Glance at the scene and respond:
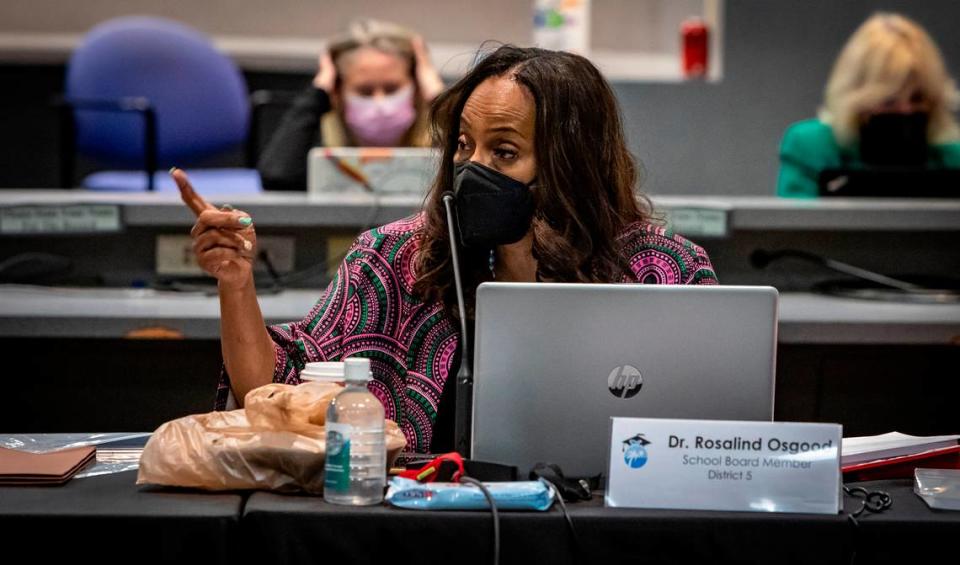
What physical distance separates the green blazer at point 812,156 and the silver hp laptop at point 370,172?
1.59 meters

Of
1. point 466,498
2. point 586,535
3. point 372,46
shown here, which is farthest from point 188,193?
point 372,46

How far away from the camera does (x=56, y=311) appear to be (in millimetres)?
2336

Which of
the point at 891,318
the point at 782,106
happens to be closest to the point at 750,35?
the point at 782,106

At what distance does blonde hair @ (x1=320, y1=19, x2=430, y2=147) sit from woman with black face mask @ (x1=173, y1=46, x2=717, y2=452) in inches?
81.3

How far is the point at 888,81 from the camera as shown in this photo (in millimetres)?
4047

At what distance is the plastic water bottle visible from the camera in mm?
1178

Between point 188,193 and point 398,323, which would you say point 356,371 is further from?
point 398,323

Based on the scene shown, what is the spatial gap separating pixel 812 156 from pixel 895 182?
3.46 ft

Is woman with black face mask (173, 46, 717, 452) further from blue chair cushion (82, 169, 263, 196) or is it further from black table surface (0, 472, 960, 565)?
blue chair cushion (82, 169, 263, 196)

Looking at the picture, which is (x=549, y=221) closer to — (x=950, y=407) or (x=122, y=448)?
(x=122, y=448)

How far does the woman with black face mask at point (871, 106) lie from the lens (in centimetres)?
390

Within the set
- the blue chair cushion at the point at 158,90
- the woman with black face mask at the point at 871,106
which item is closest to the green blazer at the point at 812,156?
the woman with black face mask at the point at 871,106

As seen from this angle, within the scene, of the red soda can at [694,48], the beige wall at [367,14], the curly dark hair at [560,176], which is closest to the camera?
the curly dark hair at [560,176]

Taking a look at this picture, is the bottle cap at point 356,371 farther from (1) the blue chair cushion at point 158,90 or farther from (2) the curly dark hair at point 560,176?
(1) the blue chair cushion at point 158,90
